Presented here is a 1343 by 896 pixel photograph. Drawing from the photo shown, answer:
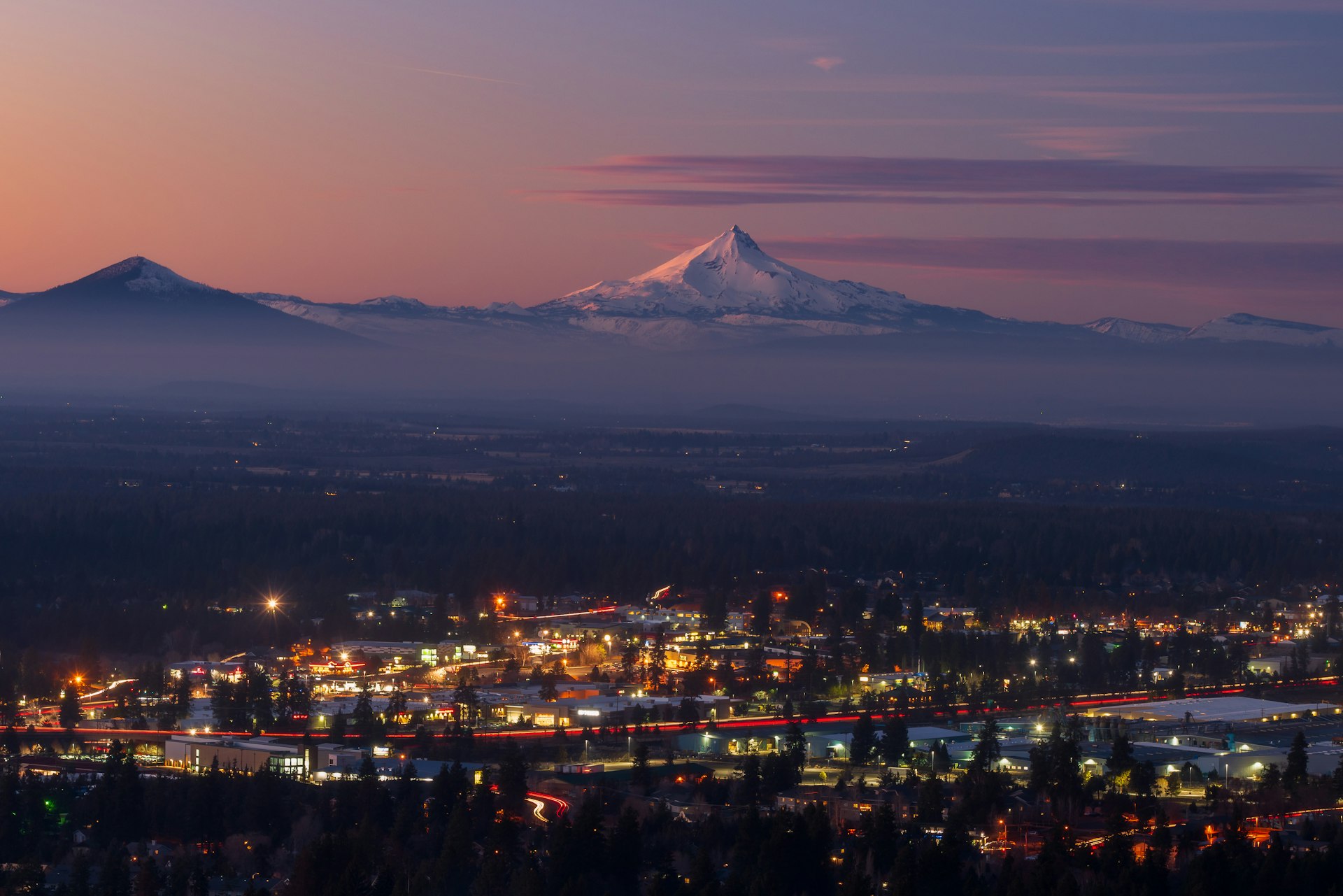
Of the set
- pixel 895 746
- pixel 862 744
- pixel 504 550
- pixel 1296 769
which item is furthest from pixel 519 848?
pixel 504 550

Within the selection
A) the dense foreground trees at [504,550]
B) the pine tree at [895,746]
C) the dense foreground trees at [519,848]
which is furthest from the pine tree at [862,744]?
the dense foreground trees at [504,550]

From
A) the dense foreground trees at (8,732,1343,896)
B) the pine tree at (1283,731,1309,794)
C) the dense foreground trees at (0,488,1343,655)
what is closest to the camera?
the dense foreground trees at (8,732,1343,896)

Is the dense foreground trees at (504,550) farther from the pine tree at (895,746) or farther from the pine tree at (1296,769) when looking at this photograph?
the pine tree at (1296,769)

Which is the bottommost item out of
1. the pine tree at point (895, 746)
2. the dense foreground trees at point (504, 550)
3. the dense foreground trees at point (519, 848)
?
the dense foreground trees at point (519, 848)

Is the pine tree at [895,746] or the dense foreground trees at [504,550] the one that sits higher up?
the dense foreground trees at [504,550]

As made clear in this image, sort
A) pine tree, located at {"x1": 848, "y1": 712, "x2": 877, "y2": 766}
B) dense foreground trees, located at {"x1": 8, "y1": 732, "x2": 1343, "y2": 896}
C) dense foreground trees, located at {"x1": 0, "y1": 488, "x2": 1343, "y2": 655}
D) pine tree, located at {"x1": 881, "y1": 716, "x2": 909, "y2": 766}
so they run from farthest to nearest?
dense foreground trees, located at {"x1": 0, "y1": 488, "x2": 1343, "y2": 655} → pine tree, located at {"x1": 881, "y1": 716, "x2": 909, "y2": 766} → pine tree, located at {"x1": 848, "y1": 712, "x2": 877, "y2": 766} → dense foreground trees, located at {"x1": 8, "y1": 732, "x2": 1343, "y2": 896}

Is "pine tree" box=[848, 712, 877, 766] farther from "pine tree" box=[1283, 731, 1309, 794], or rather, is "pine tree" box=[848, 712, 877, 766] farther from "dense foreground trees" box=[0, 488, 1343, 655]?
"dense foreground trees" box=[0, 488, 1343, 655]

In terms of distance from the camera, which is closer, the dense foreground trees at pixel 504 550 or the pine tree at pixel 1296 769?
the pine tree at pixel 1296 769

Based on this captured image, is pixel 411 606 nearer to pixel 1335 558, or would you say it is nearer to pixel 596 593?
pixel 596 593

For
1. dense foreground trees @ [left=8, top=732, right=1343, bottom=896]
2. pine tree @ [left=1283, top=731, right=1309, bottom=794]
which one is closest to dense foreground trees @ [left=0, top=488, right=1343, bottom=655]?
dense foreground trees @ [left=8, top=732, right=1343, bottom=896]

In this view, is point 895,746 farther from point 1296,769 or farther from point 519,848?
point 519,848

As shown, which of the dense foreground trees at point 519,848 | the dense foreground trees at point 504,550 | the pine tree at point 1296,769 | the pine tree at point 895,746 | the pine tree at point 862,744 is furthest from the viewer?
the dense foreground trees at point 504,550
